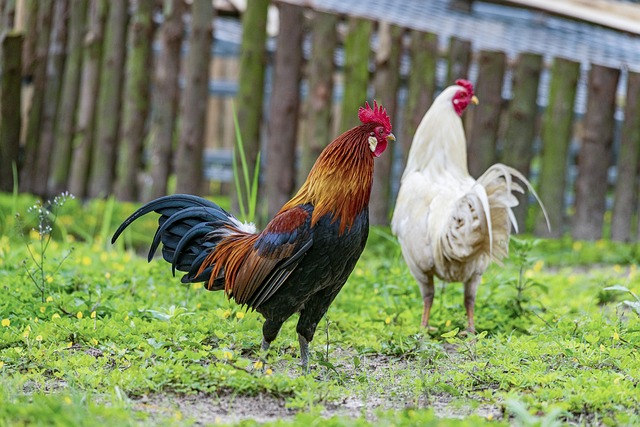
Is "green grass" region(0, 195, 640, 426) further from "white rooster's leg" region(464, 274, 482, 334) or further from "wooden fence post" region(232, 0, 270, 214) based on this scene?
"wooden fence post" region(232, 0, 270, 214)

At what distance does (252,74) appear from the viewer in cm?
875

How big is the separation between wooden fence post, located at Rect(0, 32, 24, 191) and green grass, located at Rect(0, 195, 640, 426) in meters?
3.40

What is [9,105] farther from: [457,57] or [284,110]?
[457,57]

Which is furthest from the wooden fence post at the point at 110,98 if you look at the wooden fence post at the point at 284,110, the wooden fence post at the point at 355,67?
the wooden fence post at the point at 355,67

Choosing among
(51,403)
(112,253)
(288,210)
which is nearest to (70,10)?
(112,253)

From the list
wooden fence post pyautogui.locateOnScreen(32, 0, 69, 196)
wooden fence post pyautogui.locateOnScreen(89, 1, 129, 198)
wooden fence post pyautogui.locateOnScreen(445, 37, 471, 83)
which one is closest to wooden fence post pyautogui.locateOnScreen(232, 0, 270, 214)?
wooden fence post pyautogui.locateOnScreen(445, 37, 471, 83)

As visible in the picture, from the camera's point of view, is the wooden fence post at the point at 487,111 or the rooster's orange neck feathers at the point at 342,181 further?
the wooden fence post at the point at 487,111

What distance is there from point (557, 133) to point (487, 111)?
0.84m

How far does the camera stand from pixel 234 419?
372 centimetres

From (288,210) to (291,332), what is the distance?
1269 mm

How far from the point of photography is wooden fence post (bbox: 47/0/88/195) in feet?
34.0

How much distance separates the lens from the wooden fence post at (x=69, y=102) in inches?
408

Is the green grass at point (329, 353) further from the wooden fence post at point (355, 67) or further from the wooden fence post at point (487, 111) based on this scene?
the wooden fence post at point (355, 67)

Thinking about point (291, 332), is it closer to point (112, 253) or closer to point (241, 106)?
point (112, 253)
